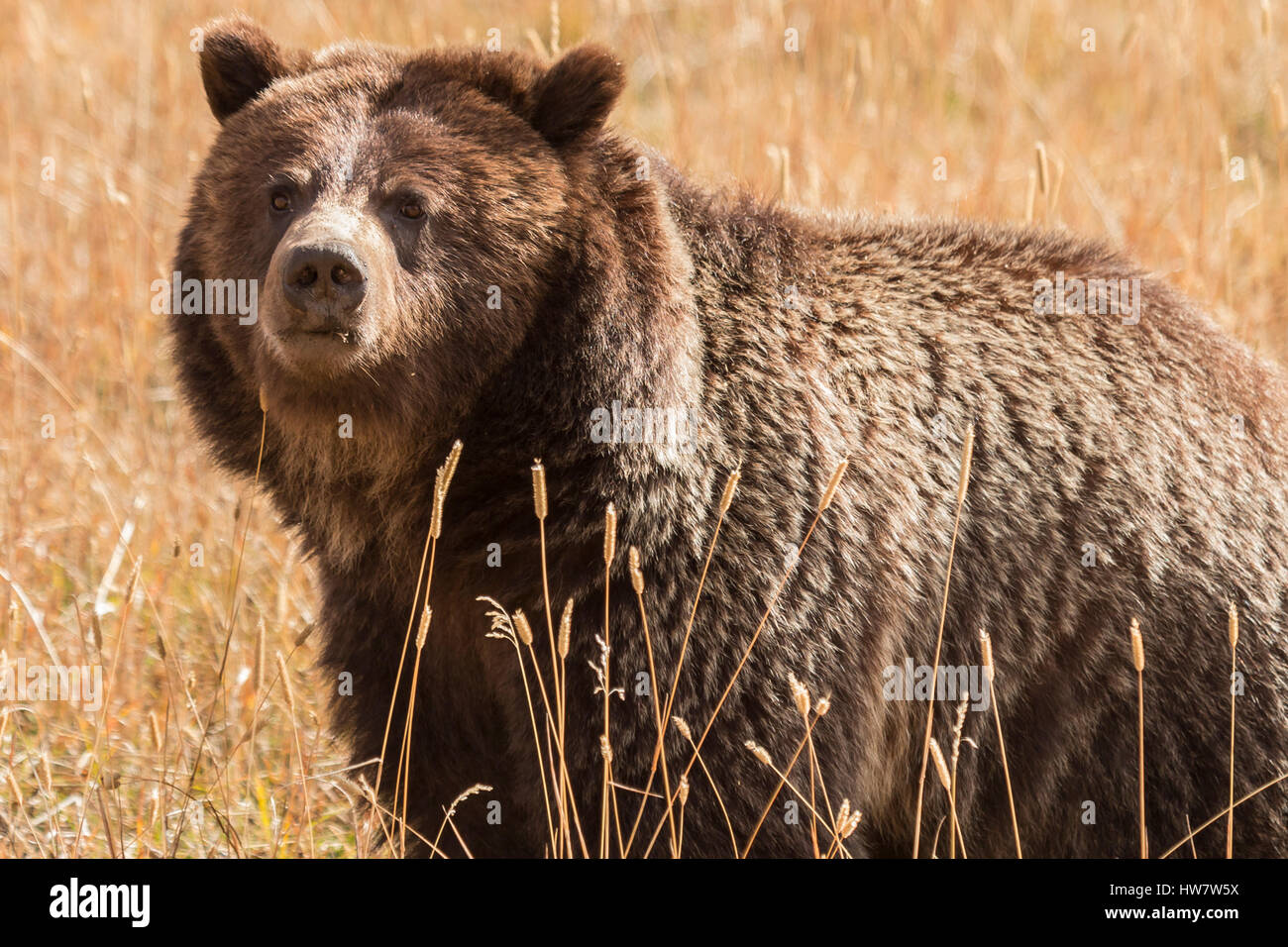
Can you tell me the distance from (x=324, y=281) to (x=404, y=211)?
47 cm

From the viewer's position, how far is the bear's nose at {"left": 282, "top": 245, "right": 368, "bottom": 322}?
11.9ft

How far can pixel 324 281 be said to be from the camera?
12.0ft

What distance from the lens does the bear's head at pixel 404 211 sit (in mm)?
3902

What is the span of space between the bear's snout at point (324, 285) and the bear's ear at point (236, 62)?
109cm

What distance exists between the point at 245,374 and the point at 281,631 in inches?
64.5

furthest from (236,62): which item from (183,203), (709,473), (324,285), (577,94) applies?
(183,203)

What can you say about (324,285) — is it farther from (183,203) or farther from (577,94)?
(183,203)

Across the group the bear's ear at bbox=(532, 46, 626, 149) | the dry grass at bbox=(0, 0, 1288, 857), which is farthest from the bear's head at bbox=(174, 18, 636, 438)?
the dry grass at bbox=(0, 0, 1288, 857)

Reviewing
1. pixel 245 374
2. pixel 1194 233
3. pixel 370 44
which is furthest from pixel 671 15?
pixel 245 374

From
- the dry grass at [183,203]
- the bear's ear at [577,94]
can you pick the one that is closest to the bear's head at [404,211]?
the bear's ear at [577,94]

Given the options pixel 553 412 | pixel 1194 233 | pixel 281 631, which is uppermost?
pixel 1194 233

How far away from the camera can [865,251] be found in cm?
460

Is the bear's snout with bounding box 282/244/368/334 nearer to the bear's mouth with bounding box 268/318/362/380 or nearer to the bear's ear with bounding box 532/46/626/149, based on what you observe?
the bear's mouth with bounding box 268/318/362/380

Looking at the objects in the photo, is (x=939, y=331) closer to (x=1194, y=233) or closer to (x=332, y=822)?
(x=332, y=822)
